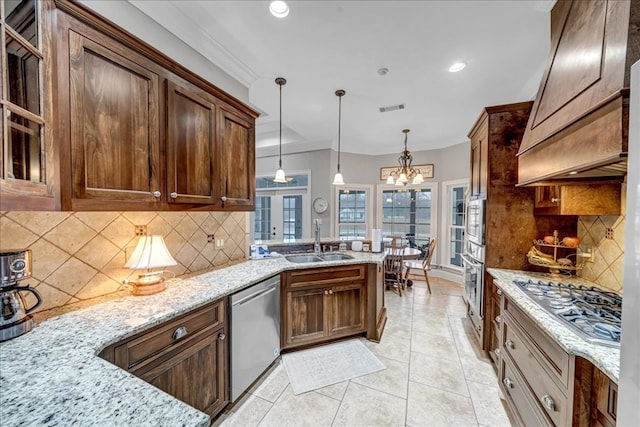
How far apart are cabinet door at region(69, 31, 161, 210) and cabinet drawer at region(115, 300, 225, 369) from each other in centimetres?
72

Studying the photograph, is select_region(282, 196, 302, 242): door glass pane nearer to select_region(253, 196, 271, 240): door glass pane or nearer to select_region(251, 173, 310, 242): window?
select_region(251, 173, 310, 242): window

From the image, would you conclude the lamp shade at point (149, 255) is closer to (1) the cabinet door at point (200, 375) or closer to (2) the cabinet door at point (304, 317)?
(1) the cabinet door at point (200, 375)

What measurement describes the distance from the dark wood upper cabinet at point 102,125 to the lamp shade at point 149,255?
0.27 metres

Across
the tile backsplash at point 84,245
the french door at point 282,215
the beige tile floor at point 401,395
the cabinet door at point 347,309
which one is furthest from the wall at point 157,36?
the french door at point 282,215

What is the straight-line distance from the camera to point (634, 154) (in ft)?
2.14

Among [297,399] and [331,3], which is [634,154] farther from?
[297,399]

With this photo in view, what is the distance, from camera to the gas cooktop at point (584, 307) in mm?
1115

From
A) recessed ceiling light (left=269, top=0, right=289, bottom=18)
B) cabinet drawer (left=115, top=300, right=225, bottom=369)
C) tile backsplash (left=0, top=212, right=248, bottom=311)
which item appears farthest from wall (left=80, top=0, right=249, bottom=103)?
cabinet drawer (left=115, top=300, right=225, bottom=369)

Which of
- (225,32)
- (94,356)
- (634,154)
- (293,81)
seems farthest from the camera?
(293,81)

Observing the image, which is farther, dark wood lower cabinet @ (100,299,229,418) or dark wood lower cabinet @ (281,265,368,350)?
dark wood lower cabinet @ (281,265,368,350)

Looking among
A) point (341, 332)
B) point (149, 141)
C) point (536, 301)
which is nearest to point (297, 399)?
point (341, 332)

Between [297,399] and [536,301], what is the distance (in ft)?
6.05

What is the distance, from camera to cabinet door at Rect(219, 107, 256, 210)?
2082 mm

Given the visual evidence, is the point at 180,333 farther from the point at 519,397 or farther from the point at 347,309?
the point at 519,397
